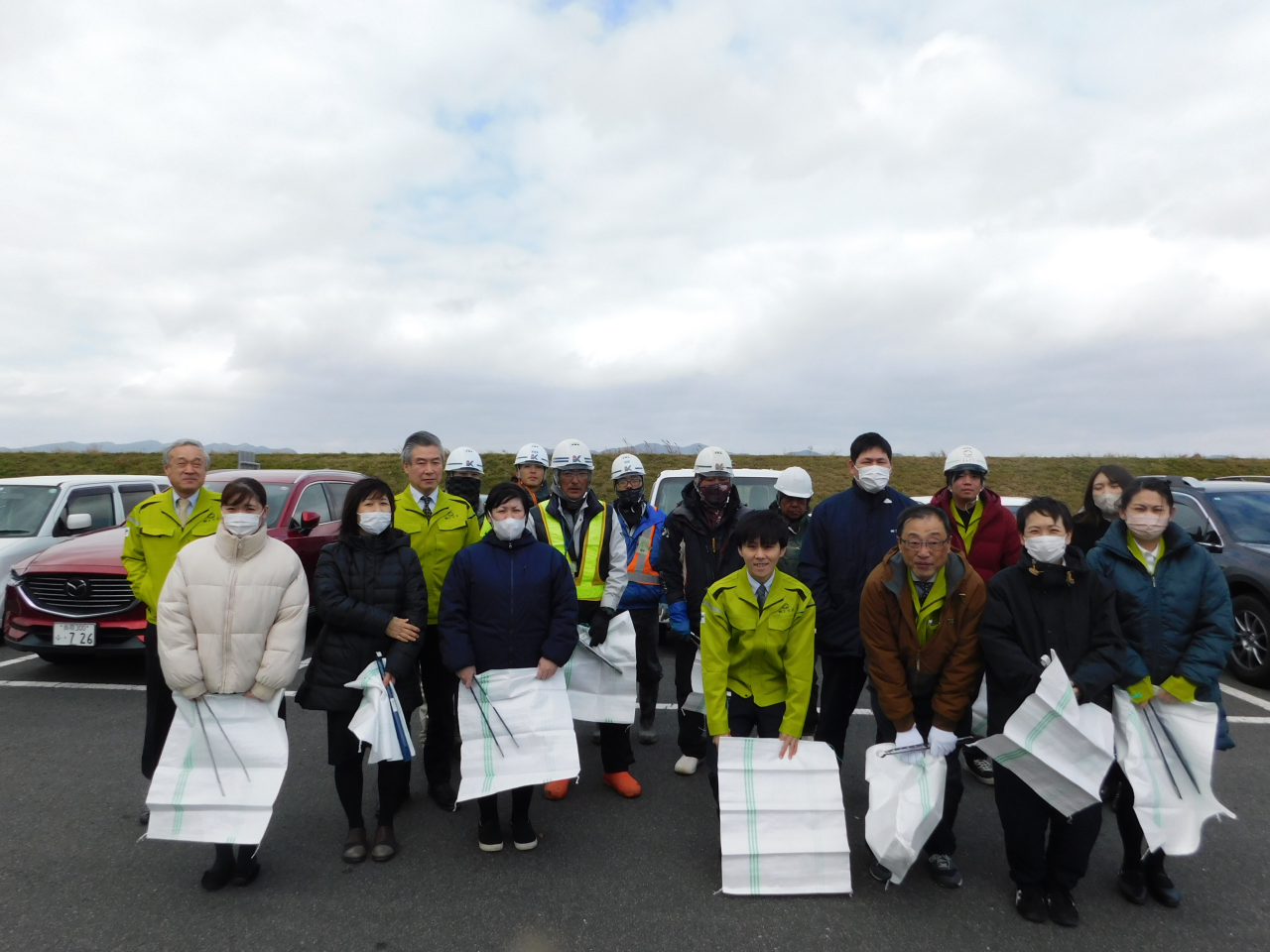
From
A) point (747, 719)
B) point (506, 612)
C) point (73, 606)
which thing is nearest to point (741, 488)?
point (747, 719)

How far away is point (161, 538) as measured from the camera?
3789 millimetres

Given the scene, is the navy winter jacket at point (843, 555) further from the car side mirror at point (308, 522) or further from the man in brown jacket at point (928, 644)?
the car side mirror at point (308, 522)

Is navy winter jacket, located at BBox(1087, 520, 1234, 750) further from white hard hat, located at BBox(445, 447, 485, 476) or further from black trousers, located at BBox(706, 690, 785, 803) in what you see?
white hard hat, located at BBox(445, 447, 485, 476)

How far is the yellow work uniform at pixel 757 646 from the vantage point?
11.6 feet

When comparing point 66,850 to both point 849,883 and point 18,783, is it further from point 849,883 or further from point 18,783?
point 849,883

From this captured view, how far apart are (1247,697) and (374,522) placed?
702 cm

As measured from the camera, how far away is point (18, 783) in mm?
4395

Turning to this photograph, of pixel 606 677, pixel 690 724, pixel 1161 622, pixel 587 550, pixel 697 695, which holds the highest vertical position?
pixel 587 550

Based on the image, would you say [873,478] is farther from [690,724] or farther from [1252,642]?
[1252,642]

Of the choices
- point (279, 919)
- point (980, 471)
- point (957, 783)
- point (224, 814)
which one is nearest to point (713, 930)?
point (957, 783)

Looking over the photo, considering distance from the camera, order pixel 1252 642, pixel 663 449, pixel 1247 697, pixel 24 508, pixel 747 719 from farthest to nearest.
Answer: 1. pixel 663 449
2. pixel 24 508
3. pixel 1252 642
4. pixel 1247 697
5. pixel 747 719

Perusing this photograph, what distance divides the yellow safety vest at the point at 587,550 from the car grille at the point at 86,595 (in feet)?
14.1

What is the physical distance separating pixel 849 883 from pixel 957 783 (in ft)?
2.15

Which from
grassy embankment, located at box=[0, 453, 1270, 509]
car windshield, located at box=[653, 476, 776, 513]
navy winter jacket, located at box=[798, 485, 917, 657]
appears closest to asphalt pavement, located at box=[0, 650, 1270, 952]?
navy winter jacket, located at box=[798, 485, 917, 657]
